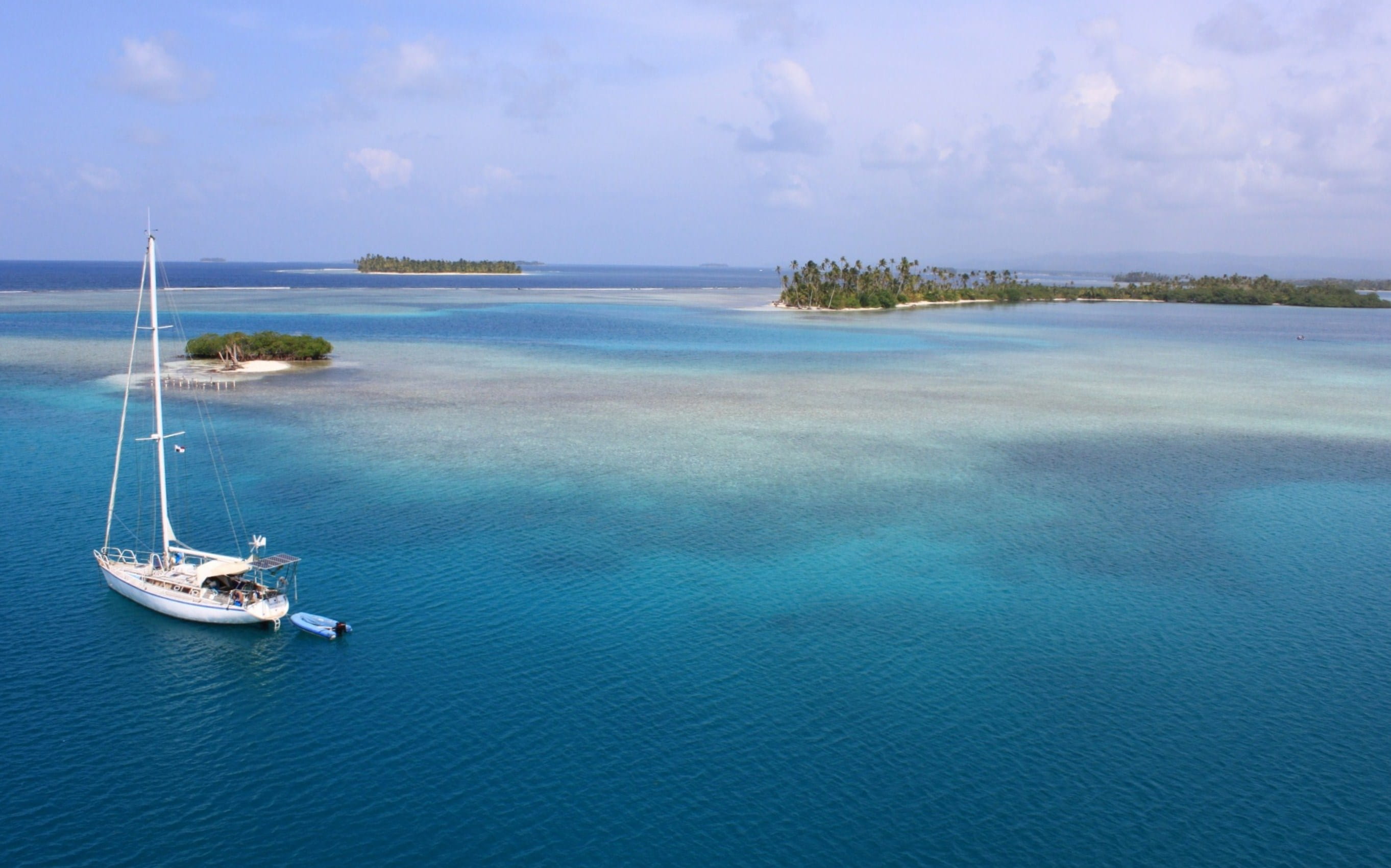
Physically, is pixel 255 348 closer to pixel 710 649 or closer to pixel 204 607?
pixel 204 607

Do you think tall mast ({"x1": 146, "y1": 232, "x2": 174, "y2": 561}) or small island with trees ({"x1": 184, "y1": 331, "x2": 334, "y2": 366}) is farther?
small island with trees ({"x1": 184, "y1": 331, "x2": 334, "y2": 366})

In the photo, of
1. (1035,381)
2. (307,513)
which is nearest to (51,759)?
(307,513)

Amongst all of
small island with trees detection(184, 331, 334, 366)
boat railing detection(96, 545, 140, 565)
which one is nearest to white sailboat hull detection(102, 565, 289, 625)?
boat railing detection(96, 545, 140, 565)

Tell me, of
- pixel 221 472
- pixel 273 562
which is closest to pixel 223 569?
pixel 273 562

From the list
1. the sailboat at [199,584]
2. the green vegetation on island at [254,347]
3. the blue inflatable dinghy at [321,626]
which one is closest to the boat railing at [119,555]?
the sailboat at [199,584]

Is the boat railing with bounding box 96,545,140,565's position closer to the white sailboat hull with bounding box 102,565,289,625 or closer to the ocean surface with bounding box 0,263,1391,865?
the ocean surface with bounding box 0,263,1391,865

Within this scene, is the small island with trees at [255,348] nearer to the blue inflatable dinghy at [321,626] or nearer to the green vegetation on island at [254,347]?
the green vegetation on island at [254,347]
